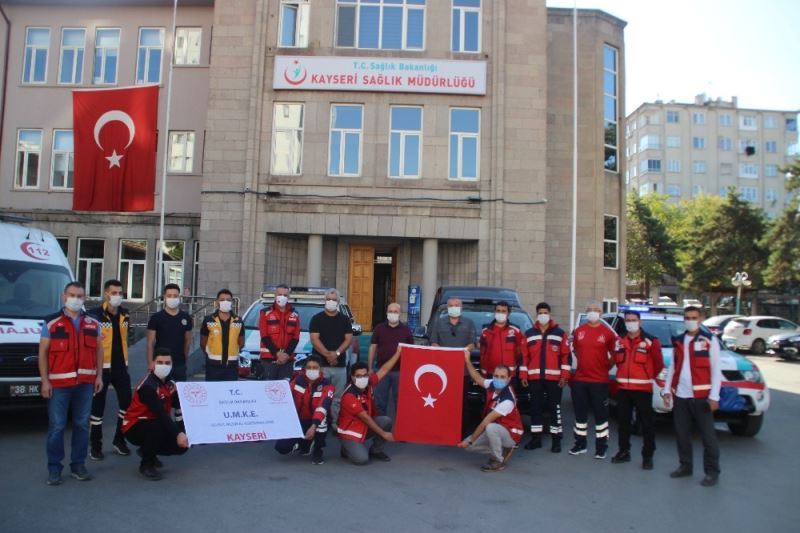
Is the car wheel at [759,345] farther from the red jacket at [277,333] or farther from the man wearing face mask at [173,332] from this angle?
the man wearing face mask at [173,332]

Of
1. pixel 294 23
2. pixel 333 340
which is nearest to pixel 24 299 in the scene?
pixel 333 340

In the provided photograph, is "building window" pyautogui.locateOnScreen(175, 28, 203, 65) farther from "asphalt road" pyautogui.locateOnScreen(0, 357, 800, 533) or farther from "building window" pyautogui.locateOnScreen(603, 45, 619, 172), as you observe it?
"asphalt road" pyautogui.locateOnScreen(0, 357, 800, 533)

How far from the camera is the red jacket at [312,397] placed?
7.59 meters

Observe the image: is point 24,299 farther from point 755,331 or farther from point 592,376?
point 755,331

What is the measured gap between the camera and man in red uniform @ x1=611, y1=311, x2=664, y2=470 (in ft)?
25.6

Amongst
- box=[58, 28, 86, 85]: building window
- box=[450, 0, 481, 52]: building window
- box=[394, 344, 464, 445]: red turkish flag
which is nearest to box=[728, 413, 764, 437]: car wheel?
box=[394, 344, 464, 445]: red turkish flag

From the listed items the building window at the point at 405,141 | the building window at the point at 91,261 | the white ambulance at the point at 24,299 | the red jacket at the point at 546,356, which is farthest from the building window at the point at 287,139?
the red jacket at the point at 546,356

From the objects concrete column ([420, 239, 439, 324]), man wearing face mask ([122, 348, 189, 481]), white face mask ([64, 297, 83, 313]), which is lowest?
man wearing face mask ([122, 348, 189, 481])

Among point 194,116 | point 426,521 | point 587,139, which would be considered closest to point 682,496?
point 426,521

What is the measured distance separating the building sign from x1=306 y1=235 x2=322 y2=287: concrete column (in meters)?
4.98

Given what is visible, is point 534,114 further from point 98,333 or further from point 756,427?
point 98,333

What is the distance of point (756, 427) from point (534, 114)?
1372cm

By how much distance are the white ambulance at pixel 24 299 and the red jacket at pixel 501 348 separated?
19.6 feet

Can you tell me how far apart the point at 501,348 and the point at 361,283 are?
533 inches
